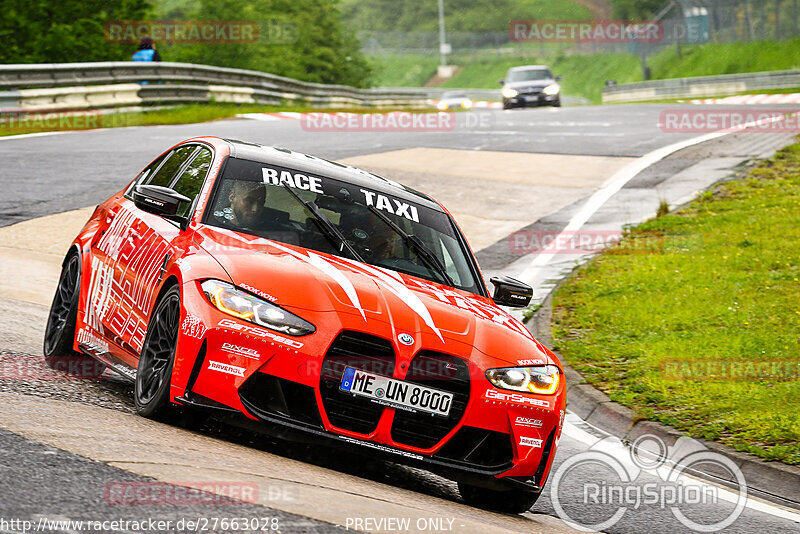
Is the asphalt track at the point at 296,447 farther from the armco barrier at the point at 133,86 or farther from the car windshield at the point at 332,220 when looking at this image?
the armco barrier at the point at 133,86

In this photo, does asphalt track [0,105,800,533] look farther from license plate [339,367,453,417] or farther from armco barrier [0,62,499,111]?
armco barrier [0,62,499,111]

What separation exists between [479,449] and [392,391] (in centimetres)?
58

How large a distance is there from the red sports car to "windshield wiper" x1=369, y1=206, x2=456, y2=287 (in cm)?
1

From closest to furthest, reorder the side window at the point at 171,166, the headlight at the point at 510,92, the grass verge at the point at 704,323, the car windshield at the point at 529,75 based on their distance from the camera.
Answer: the side window at the point at 171,166 < the grass verge at the point at 704,323 < the headlight at the point at 510,92 < the car windshield at the point at 529,75

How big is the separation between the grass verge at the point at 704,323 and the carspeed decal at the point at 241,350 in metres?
3.65

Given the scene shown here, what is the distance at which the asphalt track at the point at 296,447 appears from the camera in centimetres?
419

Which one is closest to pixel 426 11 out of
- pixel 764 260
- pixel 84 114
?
pixel 84 114

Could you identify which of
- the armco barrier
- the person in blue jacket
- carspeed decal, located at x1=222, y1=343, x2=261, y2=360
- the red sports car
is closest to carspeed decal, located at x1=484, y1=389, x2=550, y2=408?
the red sports car

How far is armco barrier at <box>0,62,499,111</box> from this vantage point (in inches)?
867

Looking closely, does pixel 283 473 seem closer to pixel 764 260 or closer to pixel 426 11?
pixel 764 260

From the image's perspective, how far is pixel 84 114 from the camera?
23750mm

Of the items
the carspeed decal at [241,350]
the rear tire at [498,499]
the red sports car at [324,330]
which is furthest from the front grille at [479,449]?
the carspeed decal at [241,350]

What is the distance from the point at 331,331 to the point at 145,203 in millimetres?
1624

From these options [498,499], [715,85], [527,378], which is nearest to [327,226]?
[527,378]
